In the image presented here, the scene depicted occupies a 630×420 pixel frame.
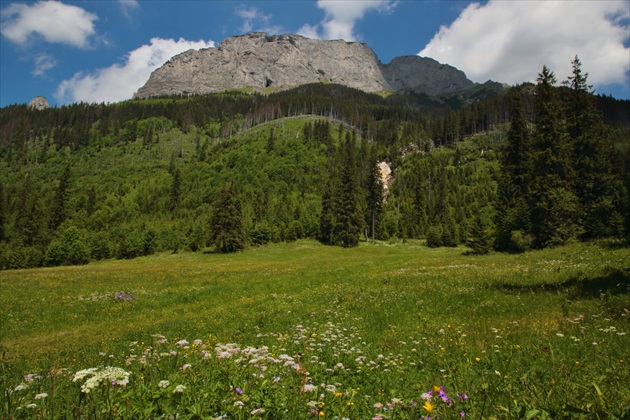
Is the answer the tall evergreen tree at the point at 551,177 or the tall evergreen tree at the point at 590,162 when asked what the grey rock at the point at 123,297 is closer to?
the tall evergreen tree at the point at 551,177

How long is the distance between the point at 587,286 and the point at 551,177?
27.0 metres

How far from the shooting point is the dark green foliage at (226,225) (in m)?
71.6

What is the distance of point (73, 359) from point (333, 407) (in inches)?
349

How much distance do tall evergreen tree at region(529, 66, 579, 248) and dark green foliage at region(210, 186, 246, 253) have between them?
55.3 m

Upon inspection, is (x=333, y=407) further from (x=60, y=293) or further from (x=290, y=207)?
(x=290, y=207)

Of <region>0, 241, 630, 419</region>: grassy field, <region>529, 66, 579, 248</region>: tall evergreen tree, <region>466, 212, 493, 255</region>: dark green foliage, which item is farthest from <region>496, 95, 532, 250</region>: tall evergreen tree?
<region>0, 241, 630, 419</region>: grassy field

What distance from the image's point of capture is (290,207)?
10812 centimetres

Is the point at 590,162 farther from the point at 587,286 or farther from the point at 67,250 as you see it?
the point at 67,250

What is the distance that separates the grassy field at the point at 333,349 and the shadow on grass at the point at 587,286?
78 mm

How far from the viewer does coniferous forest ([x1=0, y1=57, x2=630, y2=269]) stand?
116ft

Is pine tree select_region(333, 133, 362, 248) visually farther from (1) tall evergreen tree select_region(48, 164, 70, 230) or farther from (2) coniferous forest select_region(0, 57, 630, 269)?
(1) tall evergreen tree select_region(48, 164, 70, 230)

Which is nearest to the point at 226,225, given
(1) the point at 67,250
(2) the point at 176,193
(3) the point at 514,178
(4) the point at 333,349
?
(1) the point at 67,250

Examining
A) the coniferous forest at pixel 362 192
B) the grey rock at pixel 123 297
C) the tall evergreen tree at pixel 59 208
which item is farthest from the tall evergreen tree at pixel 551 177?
the tall evergreen tree at pixel 59 208

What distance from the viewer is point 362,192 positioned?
110062 mm
